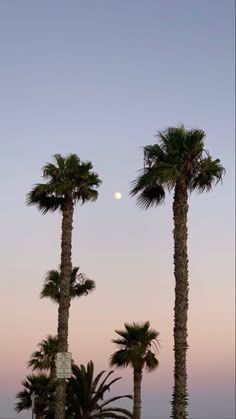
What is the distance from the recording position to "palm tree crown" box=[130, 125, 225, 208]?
26.9m

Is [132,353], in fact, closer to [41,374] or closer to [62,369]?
[41,374]

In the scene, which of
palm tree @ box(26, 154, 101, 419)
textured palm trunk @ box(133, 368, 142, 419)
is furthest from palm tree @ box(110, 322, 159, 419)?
palm tree @ box(26, 154, 101, 419)

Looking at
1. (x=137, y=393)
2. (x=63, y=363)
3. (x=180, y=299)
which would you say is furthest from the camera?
(x=137, y=393)

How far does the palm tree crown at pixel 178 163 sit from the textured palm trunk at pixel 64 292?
6735 mm

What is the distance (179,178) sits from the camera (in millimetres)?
26859

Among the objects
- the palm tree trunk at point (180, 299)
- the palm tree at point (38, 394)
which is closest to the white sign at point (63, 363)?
the palm tree trunk at point (180, 299)

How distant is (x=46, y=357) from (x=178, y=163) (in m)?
28.0

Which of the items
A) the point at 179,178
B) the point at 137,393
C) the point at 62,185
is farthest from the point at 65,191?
the point at 137,393

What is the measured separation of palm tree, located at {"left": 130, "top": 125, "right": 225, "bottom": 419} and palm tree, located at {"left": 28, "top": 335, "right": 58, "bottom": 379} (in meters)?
25.3

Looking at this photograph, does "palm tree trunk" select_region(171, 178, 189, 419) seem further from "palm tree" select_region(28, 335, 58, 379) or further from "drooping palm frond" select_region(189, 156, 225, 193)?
"palm tree" select_region(28, 335, 58, 379)

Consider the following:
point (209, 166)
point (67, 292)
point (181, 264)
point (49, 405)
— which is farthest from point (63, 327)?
point (49, 405)

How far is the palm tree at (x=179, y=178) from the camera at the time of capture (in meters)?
25.3

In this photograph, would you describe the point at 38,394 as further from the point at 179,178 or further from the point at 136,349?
the point at 179,178

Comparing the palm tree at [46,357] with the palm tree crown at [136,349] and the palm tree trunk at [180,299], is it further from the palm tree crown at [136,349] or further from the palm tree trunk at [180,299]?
the palm tree trunk at [180,299]
